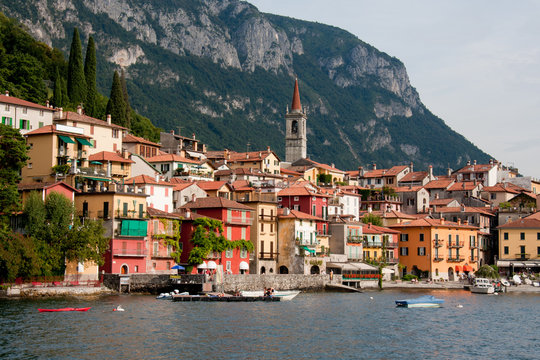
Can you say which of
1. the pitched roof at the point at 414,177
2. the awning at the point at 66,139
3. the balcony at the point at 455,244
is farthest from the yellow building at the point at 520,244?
the awning at the point at 66,139

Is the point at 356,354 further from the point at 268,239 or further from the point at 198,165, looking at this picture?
the point at 198,165

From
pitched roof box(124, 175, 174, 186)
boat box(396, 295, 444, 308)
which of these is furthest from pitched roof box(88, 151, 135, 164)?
boat box(396, 295, 444, 308)

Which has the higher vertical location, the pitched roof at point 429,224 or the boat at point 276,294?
the pitched roof at point 429,224

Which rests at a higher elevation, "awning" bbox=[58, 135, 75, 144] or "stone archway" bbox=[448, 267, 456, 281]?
"awning" bbox=[58, 135, 75, 144]

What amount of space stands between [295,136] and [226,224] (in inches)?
4268

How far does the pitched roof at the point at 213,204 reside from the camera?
280ft

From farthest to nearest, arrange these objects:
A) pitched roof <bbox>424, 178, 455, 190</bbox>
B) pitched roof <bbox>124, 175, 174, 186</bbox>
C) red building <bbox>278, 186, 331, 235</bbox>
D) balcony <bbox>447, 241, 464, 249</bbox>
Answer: pitched roof <bbox>424, 178, 455, 190</bbox>
balcony <bbox>447, 241, 464, 249</bbox>
red building <bbox>278, 186, 331, 235</bbox>
pitched roof <bbox>124, 175, 174, 186</bbox>

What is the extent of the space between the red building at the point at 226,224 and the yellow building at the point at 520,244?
44.2 metres

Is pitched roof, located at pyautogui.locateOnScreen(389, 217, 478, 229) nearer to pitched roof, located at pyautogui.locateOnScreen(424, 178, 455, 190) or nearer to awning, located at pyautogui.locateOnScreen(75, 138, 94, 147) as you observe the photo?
pitched roof, located at pyautogui.locateOnScreen(424, 178, 455, 190)

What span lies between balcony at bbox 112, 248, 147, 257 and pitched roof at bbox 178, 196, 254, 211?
11499mm

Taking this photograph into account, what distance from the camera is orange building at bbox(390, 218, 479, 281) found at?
358 ft

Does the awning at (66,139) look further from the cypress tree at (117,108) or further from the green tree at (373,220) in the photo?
the green tree at (373,220)

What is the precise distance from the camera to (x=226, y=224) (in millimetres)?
84562

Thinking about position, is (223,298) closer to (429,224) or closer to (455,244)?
(429,224)
